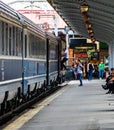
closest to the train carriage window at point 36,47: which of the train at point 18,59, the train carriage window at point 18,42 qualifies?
the train at point 18,59

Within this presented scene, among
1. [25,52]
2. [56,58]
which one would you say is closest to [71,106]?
[25,52]

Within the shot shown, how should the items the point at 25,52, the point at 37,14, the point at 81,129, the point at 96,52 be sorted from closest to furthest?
the point at 81,129 < the point at 25,52 < the point at 96,52 < the point at 37,14

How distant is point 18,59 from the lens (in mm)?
18250

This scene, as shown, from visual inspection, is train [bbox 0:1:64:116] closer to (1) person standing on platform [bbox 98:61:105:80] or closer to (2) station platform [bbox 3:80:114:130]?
(2) station platform [bbox 3:80:114:130]

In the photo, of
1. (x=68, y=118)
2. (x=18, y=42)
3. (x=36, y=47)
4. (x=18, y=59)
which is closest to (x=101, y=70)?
(x=36, y=47)

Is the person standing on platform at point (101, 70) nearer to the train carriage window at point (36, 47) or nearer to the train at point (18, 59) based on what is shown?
the train carriage window at point (36, 47)

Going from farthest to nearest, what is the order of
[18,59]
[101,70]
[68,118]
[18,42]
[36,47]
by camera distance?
[101,70] → [36,47] → [18,42] → [18,59] → [68,118]

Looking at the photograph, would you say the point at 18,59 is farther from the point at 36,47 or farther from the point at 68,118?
the point at 36,47

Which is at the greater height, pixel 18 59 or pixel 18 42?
pixel 18 42

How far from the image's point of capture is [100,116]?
16828 mm

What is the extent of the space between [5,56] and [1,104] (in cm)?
138

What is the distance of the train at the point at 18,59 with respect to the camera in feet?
51.0

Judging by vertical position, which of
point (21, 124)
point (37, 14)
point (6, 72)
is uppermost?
point (37, 14)

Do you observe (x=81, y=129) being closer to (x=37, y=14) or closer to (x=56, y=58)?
(x=56, y=58)
